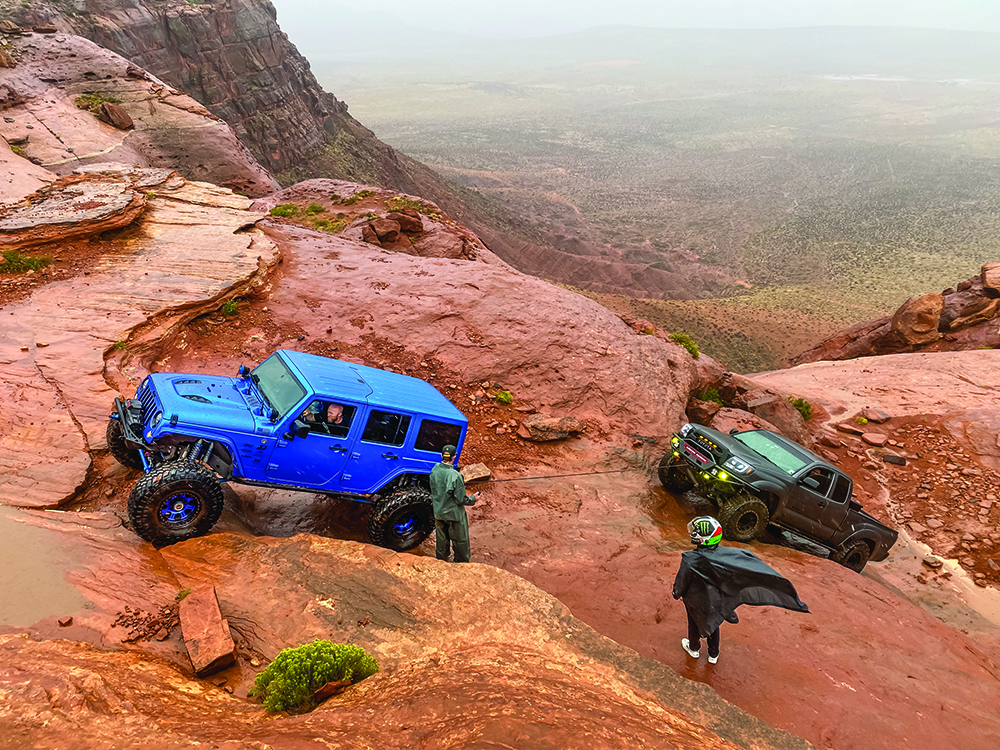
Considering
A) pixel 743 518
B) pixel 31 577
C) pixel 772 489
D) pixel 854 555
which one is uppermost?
pixel 31 577

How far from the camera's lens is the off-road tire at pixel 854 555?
32.3 feet

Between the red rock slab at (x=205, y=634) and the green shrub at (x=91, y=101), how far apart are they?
27.0 metres

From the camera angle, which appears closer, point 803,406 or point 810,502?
point 810,502

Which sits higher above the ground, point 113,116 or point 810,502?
point 113,116

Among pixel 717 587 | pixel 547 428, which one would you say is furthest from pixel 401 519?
pixel 547 428

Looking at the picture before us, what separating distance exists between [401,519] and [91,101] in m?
26.9

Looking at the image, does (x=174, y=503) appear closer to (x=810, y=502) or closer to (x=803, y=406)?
(x=810, y=502)

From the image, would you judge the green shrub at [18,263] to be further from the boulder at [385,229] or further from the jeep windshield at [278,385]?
the boulder at [385,229]

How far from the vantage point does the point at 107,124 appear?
24.1 meters

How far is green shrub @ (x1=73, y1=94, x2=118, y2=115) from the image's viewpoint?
78.6 ft

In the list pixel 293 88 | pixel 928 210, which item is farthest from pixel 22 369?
pixel 928 210

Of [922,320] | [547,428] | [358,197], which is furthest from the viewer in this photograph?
[922,320]

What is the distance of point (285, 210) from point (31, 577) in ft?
57.5

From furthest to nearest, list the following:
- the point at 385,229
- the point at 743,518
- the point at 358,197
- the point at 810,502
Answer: the point at 358,197
the point at 385,229
the point at 810,502
the point at 743,518
